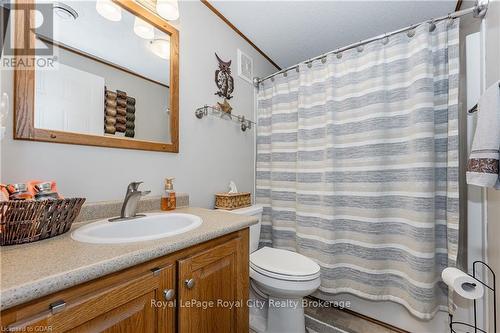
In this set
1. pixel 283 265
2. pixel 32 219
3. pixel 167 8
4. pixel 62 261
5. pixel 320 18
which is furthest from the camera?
pixel 320 18

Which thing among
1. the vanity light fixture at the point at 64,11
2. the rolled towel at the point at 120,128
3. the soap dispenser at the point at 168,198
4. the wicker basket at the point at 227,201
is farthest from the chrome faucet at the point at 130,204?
the vanity light fixture at the point at 64,11

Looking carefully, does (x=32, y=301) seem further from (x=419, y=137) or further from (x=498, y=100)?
(x=419, y=137)

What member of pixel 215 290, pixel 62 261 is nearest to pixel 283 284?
Result: pixel 215 290

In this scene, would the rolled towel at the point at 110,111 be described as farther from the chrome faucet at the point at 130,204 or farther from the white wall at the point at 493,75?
the white wall at the point at 493,75

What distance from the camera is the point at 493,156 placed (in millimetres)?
874

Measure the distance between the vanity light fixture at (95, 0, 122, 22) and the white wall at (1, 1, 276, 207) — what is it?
0.37 metres

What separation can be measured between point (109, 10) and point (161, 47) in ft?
0.91

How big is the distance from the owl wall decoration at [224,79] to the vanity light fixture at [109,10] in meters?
0.69

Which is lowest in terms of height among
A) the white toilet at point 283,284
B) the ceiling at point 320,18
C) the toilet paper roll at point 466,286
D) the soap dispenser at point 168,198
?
the white toilet at point 283,284

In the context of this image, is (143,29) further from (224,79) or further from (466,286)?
(466,286)

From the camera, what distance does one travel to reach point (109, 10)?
1.06 meters

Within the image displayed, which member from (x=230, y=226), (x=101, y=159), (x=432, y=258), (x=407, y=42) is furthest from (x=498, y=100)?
(x=101, y=159)

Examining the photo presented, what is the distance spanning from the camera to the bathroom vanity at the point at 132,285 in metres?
0.45

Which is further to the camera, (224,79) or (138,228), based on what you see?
(224,79)
